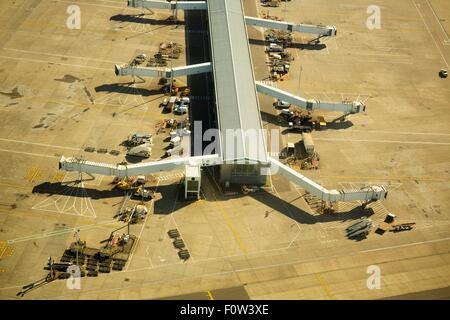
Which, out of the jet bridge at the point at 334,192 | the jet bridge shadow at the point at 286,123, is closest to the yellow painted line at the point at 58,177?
the jet bridge at the point at 334,192

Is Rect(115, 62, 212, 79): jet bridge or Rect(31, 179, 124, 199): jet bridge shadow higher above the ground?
Rect(115, 62, 212, 79): jet bridge

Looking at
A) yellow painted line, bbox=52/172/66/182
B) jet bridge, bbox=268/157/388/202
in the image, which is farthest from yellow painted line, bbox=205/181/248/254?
yellow painted line, bbox=52/172/66/182

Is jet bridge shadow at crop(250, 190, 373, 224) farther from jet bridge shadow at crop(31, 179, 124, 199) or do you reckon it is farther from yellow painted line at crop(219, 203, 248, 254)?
jet bridge shadow at crop(31, 179, 124, 199)

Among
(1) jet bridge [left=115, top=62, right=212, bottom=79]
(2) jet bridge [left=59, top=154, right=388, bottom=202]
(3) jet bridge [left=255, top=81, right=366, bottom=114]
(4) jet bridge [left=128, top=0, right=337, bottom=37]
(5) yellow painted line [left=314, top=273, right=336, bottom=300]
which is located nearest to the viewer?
(5) yellow painted line [left=314, top=273, right=336, bottom=300]

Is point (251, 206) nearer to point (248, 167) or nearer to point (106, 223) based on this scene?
point (248, 167)

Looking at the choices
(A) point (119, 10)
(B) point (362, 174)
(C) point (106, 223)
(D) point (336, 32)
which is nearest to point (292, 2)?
(D) point (336, 32)

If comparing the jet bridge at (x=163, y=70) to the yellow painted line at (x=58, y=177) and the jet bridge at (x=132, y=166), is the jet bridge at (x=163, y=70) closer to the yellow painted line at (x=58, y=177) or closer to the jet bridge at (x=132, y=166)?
the jet bridge at (x=132, y=166)

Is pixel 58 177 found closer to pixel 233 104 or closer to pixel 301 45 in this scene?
pixel 233 104
